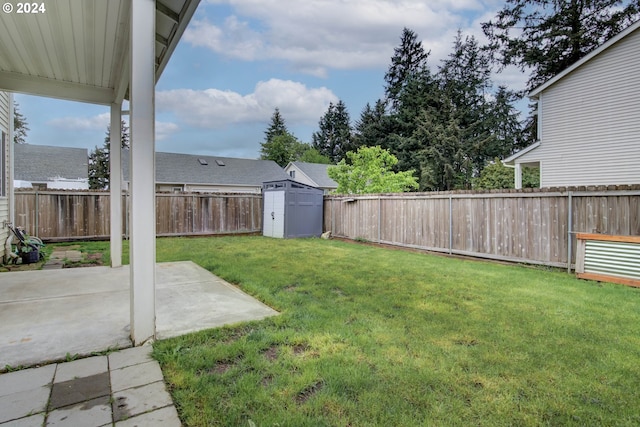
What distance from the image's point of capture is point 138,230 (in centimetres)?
240

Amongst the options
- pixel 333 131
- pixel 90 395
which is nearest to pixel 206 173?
pixel 90 395

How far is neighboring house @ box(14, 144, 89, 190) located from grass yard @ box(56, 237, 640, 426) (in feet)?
70.7

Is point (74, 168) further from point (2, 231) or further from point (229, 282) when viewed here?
point (229, 282)

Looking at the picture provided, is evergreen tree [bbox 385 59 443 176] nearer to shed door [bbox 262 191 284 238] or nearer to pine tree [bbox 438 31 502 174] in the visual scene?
pine tree [bbox 438 31 502 174]

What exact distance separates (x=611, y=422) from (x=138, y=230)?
3.07m

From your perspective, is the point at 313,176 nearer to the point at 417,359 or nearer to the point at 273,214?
the point at 273,214

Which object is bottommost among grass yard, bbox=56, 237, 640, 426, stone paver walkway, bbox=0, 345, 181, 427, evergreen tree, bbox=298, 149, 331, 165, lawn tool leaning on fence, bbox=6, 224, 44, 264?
grass yard, bbox=56, 237, 640, 426

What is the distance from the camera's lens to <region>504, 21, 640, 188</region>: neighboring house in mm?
8812

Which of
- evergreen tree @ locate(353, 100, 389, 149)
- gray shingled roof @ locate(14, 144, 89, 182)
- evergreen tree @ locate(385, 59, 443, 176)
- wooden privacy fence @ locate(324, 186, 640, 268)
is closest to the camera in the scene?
wooden privacy fence @ locate(324, 186, 640, 268)

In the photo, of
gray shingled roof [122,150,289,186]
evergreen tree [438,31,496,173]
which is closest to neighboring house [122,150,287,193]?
gray shingled roof [122,150,289,186]

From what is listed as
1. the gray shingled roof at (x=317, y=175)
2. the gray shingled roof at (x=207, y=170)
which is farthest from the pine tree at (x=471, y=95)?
the gray shingled roof at (x=207, y=170)

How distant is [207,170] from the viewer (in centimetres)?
2097

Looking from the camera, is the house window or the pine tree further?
the pine tree

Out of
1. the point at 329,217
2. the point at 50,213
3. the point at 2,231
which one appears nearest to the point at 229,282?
the point at 2,231
